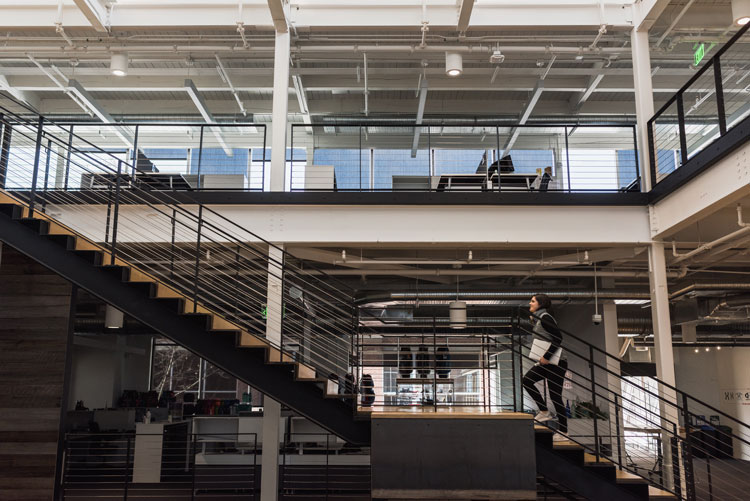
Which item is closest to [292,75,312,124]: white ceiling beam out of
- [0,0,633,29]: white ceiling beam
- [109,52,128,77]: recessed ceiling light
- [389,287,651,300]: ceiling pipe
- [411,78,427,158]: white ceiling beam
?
[0,0,633,29]: white ceiling beam

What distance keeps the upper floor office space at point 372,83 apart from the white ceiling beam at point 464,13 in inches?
0.9

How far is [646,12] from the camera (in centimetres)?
674

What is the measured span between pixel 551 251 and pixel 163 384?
12313 mm

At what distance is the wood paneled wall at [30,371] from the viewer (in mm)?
6172

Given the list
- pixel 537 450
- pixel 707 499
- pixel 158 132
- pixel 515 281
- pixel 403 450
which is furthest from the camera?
pixel 158 132

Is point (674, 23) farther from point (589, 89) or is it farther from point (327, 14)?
point (327, 14)

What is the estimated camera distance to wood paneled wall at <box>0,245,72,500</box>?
617 cm

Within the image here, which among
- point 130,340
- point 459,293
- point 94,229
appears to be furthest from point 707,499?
point 130,340

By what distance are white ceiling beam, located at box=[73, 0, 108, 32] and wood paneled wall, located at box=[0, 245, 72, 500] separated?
271cm

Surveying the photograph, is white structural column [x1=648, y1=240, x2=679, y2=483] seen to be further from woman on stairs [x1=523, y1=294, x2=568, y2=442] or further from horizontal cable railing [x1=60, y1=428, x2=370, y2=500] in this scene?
horizontal cable railing [x1=60, y1=428, x2=370, y2=500]

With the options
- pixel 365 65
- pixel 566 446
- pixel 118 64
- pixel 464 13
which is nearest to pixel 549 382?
pixel 566 446

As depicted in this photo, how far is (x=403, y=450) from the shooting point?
15.0ft

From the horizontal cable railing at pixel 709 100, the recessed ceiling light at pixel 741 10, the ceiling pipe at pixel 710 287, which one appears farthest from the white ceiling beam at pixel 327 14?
the ceiling pipe at pixel 710 287

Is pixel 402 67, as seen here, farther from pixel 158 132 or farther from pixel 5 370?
pixel 5 370
